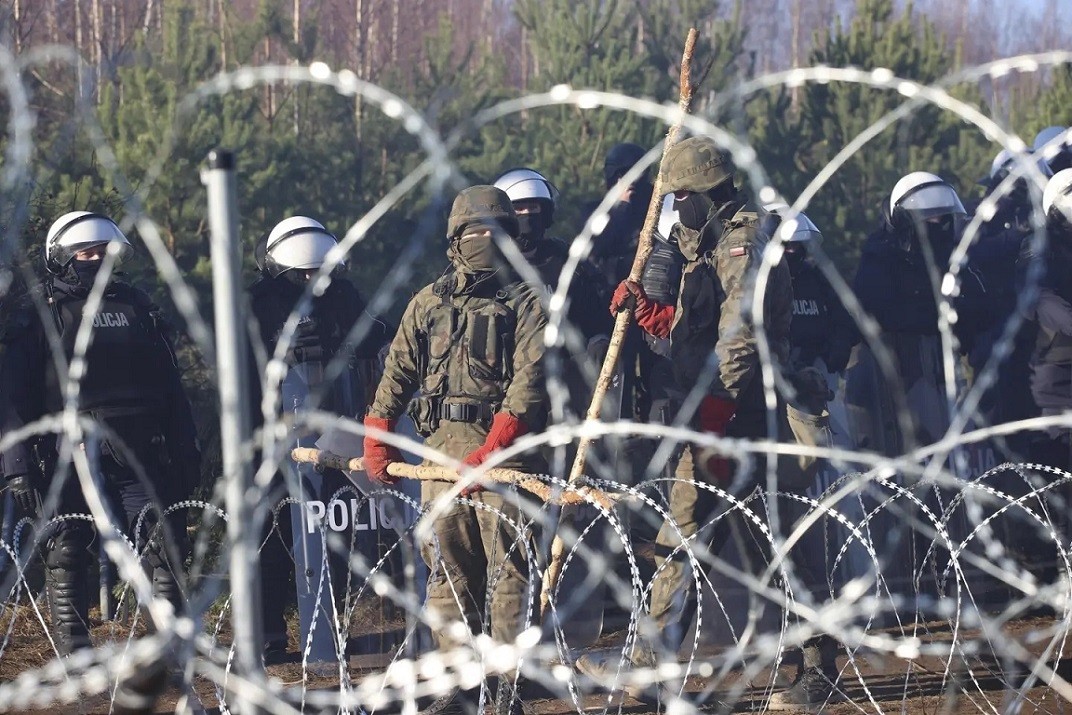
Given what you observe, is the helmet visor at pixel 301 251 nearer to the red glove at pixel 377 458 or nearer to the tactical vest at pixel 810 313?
the red glove at pixel 377 458

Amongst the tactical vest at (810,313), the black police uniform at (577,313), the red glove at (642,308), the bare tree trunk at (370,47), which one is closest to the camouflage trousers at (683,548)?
the red glove at (642,308)

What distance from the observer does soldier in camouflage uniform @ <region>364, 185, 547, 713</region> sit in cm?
543

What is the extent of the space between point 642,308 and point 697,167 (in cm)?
57

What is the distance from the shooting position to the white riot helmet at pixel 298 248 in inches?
277

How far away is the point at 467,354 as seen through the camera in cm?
552

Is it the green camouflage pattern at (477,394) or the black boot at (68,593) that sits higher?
the green camouflage pattern at (477,394)

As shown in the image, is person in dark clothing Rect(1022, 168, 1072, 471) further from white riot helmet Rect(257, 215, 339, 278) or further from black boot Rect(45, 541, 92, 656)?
black boot Rect(45, 541, 92, 656)

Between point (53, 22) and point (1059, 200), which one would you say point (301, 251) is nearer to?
point (1059, 200)

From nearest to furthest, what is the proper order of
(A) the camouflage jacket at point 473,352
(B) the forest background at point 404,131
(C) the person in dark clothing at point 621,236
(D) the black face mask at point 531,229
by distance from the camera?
(A) the camouflage jacket at point 473,352, (D) the black face mask at point 531,229, (C) the person in dark clothing at point 621,236, (B) the forest background at point 404,131

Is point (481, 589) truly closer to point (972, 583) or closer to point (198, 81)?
point (972, 583)

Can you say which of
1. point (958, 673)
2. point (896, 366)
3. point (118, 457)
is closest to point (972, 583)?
point (896, 366)

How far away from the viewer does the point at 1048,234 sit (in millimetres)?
7168

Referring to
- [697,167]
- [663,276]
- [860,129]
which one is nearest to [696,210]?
[697,167]

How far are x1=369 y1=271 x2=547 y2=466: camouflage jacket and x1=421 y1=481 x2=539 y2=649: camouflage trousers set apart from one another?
19 cm
